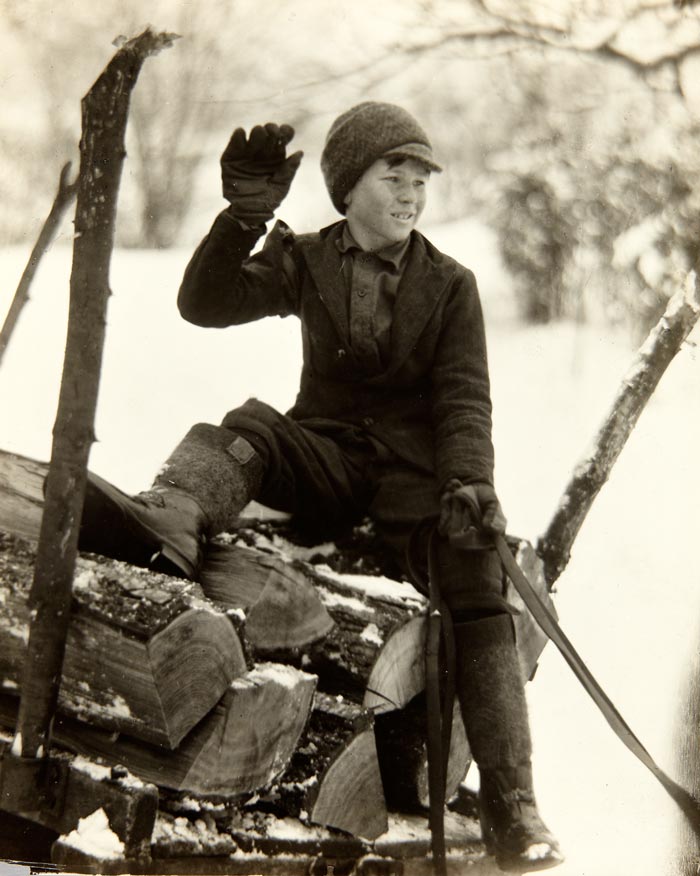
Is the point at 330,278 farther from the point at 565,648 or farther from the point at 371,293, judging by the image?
the point at 565,648

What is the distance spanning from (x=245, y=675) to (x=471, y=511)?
47 cm

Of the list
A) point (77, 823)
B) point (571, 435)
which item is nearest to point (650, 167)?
point (571, 435)

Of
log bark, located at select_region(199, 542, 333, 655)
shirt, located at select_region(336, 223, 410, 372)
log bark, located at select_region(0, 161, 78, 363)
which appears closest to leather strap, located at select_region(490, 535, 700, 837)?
log bark, located at select_region(199, 542, 333, 655)

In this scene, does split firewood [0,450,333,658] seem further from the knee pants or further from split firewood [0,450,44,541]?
the knee pants

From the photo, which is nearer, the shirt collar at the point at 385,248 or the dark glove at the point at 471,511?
the dark glove at the point at 471,511

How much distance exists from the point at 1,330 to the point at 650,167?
1.27 metres

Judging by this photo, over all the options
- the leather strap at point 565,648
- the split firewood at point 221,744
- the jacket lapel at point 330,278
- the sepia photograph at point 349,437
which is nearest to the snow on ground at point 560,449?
the sepia photograph at point 349,437

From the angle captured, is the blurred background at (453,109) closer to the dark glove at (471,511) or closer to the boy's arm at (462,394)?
the boy's arm at (462,394)

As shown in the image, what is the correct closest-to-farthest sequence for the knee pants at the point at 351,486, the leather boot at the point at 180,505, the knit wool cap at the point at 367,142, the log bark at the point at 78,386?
the log bark at the point at 78,386 → the leather boot at the point at 180,505 → the knee pants at the point at 351,486 → the knit wool cap at the point at 367,142

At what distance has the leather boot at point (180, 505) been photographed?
1490mm

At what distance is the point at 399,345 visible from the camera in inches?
72.2

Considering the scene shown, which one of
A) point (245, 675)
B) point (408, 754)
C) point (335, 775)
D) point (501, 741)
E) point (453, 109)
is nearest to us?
point (245, 675)

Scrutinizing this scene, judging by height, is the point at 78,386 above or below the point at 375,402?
below

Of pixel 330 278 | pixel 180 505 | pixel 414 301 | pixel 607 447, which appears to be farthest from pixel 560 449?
pixel 180 505
